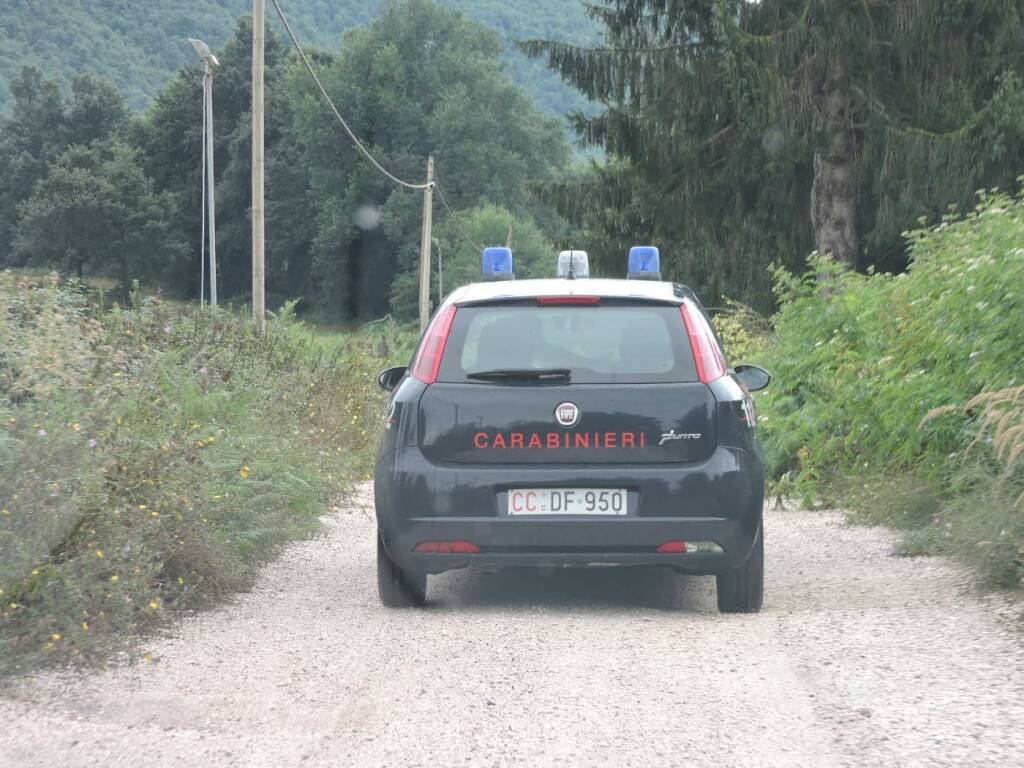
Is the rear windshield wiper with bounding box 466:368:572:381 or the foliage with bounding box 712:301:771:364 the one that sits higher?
the rear windshield wiper with bounding box 466:368:572:381

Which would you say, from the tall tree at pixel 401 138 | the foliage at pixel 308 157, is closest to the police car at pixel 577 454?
the foliage at pixel 308 157

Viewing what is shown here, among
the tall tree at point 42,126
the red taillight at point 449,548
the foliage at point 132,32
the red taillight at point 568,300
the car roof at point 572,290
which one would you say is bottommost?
the red taillight at point 449,548

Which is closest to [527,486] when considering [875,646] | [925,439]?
[875,646]

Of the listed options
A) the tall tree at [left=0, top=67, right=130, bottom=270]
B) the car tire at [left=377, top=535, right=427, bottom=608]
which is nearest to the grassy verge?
the car tire at [left=377, top=535, right=427, bottom=608]

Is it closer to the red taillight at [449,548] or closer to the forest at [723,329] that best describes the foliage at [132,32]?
the forest at [723,329]

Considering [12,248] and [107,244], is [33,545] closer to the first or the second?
[107,244]

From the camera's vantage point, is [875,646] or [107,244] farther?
[107,244]

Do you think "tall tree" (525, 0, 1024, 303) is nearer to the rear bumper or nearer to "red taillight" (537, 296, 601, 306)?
"red taillight" (537, 296, 601, 306)

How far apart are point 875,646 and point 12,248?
7958 centimetres

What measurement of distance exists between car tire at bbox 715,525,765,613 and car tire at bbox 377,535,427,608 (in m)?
1.47

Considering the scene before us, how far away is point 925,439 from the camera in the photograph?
9422mm

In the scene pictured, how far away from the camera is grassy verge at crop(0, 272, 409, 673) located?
5.61 meters

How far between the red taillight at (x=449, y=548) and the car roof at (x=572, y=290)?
118cm

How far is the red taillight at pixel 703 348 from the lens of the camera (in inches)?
258
